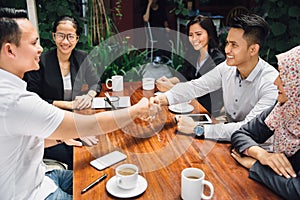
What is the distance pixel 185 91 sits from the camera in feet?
6.82

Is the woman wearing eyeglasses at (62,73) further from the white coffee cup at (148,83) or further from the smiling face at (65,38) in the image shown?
the white coffee cup at (148,83)

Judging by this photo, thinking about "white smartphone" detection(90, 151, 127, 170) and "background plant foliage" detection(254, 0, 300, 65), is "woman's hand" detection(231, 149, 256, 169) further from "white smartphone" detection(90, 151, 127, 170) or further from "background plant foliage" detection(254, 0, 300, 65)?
"background plant foliage" detection(254, 0, 300, 65)

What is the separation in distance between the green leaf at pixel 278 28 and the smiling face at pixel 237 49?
2.04 m

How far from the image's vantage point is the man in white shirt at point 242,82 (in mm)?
1731

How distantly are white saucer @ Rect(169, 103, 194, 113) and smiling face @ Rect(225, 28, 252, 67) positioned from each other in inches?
14.3

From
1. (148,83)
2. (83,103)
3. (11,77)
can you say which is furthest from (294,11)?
(11,77)

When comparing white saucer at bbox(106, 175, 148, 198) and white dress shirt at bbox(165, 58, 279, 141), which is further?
white dress shirt at bbox(165, 58, 279, 141)

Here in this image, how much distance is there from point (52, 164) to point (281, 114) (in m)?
1.35

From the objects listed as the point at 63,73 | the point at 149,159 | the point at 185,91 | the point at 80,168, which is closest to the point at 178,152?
the point at 149,159

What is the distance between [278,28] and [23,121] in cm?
332

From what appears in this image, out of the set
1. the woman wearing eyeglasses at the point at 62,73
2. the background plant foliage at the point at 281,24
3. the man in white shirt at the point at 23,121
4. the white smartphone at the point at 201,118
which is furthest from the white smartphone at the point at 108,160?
the background plant foliage at the point at 281,24

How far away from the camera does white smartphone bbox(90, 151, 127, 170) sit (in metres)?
1.34

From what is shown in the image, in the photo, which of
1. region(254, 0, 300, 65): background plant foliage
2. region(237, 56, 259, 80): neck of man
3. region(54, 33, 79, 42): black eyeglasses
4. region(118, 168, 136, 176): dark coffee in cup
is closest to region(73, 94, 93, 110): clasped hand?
region(54, 33, 79, 42): black eyeglasses

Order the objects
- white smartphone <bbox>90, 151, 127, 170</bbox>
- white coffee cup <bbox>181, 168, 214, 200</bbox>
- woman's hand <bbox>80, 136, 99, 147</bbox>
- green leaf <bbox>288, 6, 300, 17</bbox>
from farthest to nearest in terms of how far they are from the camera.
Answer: green leaf <bbox>288, 6, 300, 17</bbox> < woman's hand <bbox>80, 136, 99, 147</bbox> < white smartphone <bbox>90, 151, 127, 170</bbox> < white coffee cup <bbox>181, 168, 214, 200</bbox>
